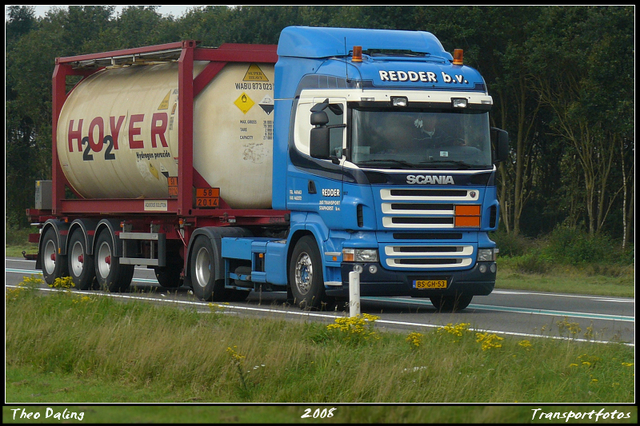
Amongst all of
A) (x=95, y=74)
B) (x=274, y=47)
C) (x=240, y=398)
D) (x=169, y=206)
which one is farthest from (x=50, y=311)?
(x=95, y=74)

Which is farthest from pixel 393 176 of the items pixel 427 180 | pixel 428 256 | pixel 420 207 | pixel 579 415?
pixel 579 415

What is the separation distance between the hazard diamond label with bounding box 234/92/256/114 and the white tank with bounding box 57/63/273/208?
17mm

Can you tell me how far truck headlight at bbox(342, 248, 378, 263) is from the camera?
51.2 ft

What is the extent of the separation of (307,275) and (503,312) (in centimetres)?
306

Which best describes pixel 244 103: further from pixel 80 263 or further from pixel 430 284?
pixel 80 263

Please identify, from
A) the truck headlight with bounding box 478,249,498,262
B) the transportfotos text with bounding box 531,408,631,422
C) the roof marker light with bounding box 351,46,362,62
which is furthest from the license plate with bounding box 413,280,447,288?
the transportfotos text with bounding box 531,408,631,422

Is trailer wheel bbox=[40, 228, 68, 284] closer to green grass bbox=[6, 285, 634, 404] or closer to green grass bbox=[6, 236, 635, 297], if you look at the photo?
green grass bbox=[6, 236, 635, 297]

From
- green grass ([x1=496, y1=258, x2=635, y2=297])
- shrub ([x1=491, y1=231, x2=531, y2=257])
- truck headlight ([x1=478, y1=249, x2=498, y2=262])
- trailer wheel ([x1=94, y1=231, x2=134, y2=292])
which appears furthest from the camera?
shrub ([x1=491, y1=231, x2=531, y2=257])

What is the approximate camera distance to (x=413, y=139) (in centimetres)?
1566

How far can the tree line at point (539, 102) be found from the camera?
32.0 meters

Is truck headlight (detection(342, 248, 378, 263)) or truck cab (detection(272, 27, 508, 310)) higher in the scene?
truck cab (detection(272, 27, 508, 310))

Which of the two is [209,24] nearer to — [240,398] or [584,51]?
[584,51]

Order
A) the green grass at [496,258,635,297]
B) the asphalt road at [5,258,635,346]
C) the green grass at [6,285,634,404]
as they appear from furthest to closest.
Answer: the green grass at [496,258,635,297]
the asphalt road at [5,258,635,346]
the green grass at [6,285,634,404]

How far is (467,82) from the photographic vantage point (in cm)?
1627
